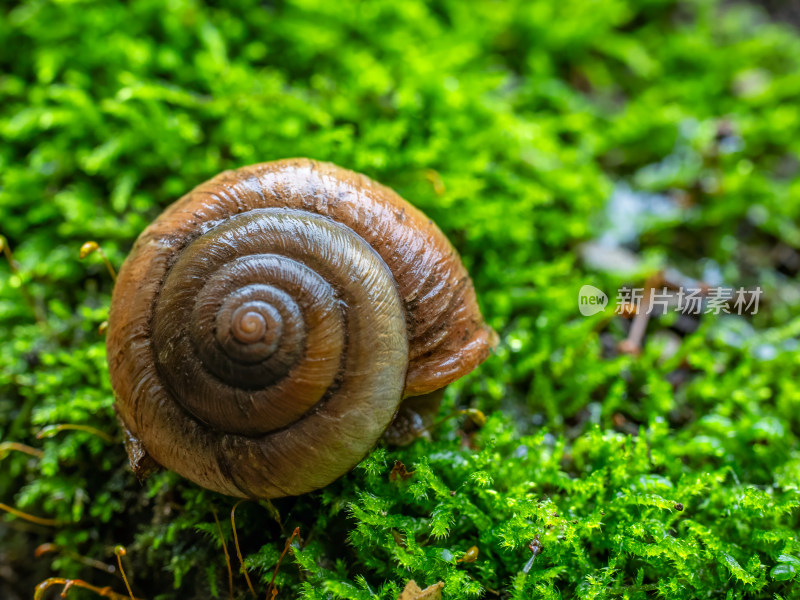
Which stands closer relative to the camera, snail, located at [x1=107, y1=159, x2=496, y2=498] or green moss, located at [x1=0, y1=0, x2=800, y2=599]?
snail, located at [x1=107, y1=159, x2=496, y2=498]

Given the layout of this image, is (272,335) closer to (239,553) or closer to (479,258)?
(239,553)

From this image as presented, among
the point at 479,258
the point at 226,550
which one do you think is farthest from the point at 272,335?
the point at 479,258

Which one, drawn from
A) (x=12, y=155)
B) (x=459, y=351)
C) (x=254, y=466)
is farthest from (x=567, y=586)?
(x=12, y=155)

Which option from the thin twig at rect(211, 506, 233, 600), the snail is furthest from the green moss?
the snail

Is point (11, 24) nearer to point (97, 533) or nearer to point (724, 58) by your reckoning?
point (97, 533)

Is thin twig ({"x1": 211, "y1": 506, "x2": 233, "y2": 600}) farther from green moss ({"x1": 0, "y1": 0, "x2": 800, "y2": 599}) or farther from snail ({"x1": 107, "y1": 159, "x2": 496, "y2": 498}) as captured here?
snail ({"x1": 107, "y1": 159, "x2": 496, "y2": 498})

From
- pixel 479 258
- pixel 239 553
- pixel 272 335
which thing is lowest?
pixel 239 553

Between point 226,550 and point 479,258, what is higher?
point 479,258
